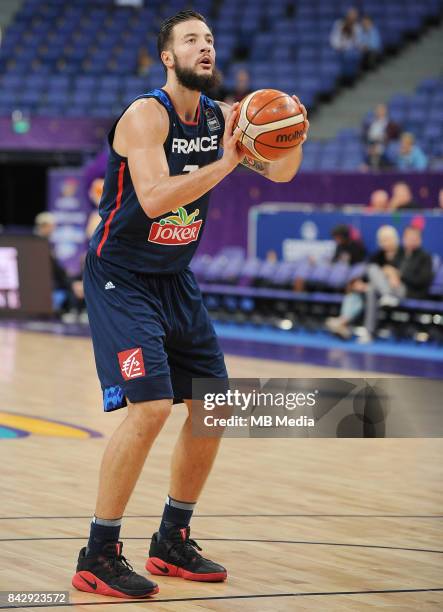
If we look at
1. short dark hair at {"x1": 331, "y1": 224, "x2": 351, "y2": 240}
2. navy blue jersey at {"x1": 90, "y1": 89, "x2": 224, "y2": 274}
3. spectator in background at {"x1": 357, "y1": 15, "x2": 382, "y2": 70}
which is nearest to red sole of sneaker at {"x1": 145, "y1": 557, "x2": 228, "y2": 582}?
navy blue jersey at {"x1": 90, "y1": 89, "x2": 224, "y2": 274}

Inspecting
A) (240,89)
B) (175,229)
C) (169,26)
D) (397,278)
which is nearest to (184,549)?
(175,229)

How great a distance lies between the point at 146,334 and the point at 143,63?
2012 cm

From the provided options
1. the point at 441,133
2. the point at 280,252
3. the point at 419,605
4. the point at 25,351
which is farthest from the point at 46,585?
the point at 441,133

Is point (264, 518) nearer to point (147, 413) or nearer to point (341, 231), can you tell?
point (147, 413)

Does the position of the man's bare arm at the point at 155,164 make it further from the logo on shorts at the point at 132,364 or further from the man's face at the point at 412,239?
the man's face at the point at 412,239

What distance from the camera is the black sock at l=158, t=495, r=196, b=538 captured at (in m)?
4.64

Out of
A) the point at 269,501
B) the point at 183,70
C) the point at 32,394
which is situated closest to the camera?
the point at 183,70

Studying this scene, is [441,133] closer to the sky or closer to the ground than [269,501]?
closer to the sky

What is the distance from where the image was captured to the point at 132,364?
430cm

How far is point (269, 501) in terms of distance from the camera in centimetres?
599

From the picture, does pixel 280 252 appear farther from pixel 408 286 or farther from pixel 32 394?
pixel 32 394

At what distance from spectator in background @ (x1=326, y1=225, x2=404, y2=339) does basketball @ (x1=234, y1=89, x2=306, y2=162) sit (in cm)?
1032

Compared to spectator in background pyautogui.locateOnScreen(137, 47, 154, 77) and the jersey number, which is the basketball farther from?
spectator in background pyautogui.locateOnScreen(137, 47, 154, 77)

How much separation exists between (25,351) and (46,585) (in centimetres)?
860
